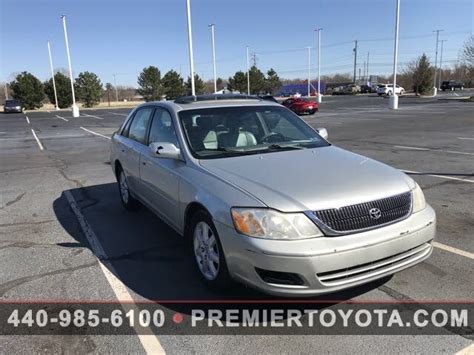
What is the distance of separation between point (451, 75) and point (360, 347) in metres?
137

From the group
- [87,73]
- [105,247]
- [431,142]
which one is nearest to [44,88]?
[87,73]

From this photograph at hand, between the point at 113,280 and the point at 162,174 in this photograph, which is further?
the point at 162,174

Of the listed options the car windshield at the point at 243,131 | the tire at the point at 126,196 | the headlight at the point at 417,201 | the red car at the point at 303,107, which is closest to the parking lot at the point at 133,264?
the tire at the point at 126,196

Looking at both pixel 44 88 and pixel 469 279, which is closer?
pixel 469 279

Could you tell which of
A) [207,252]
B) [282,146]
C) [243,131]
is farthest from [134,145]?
[207,252]

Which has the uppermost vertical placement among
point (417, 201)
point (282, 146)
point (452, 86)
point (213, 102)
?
point (213, 102)

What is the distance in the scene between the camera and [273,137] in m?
4.63

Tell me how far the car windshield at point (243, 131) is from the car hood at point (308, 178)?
22cm

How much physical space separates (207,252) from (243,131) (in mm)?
1445

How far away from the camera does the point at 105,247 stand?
495cm

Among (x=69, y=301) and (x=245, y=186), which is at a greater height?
(x=245, y=186)

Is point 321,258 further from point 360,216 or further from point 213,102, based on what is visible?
point 213,102

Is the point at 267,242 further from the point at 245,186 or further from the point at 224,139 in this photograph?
the point at 224,139

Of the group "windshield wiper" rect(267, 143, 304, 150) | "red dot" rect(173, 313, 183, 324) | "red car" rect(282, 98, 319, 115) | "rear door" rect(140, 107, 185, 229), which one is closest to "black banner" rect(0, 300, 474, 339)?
"red dot" rect(173, 313, 183, 324)
